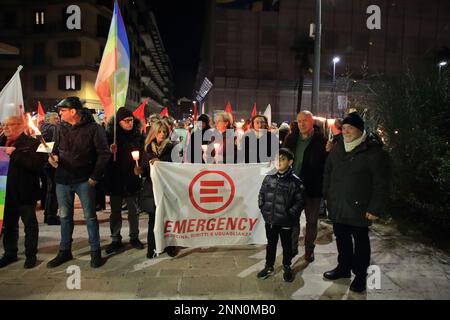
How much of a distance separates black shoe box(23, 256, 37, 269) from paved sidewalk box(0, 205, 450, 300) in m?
0.08

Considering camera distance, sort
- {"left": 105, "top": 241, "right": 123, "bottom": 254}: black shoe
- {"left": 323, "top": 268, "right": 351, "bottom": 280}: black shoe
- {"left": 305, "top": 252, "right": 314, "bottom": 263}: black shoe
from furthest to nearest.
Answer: {"left": 105, "top": 241, "right": 123, "bottom": 254}: black shoe, {"left": 305, "top": 252, "right": 314, "bottom": 263}: black shoe, {"left": 323, "top": 268, "right": 351, "bottom": 280}: black shoe

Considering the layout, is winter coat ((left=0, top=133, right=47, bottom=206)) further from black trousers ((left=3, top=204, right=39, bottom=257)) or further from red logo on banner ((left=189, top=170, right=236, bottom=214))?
red logo on banner ((left=189, top=170, right=236, bottom=214))

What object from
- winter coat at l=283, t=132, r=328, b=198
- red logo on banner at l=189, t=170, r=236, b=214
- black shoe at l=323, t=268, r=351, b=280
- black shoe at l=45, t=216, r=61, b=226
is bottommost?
black shoe at l=323, t=268, r=351, b=280

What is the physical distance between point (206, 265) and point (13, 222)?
263cm

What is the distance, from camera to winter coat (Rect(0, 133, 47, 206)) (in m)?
4.88

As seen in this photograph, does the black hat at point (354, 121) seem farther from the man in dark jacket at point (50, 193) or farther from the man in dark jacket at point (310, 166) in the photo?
the man in dark jacket at point (50, 193)

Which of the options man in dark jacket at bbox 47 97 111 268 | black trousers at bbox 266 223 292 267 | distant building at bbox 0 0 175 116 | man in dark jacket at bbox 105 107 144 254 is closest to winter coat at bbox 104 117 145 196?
man in dark jacket at bbox 105 107 144 254

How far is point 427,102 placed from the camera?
6.05 meters

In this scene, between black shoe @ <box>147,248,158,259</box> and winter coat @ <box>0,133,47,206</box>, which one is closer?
winter coat @ <box>0,133,47,206</box>

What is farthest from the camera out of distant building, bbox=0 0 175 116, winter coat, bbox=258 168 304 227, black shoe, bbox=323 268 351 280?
distant building, bbox=0 0 175 116

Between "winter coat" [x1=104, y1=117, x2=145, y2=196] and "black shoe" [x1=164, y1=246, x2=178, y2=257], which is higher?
"winter coat" [x1=104, y1=117, x2=145, y2=196]

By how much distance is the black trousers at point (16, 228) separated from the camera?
4.95 meters

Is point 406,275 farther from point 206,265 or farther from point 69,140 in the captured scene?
point 69,140
